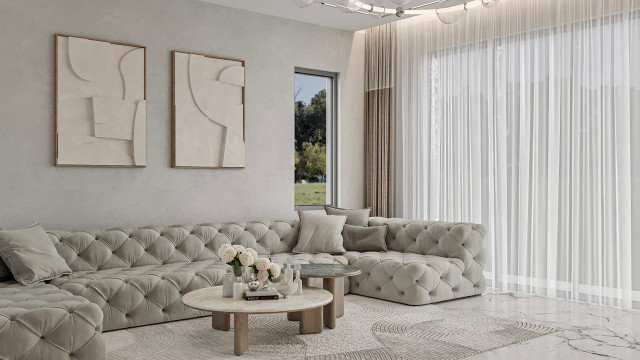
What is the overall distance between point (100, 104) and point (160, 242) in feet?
4.22

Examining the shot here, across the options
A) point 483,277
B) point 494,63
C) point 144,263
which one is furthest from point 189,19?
point 483,277

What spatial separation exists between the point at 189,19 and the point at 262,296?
3.12 meters

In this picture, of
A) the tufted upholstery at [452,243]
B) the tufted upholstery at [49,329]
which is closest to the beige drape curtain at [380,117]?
the tufted upholstery at [452,243]

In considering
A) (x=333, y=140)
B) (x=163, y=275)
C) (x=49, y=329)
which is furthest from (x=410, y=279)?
(x=49, y=329)

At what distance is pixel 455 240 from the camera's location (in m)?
5.83

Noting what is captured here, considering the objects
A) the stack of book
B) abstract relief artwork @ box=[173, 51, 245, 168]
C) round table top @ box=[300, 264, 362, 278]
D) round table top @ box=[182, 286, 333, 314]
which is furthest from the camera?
abstract relief artwork @ box=[173, 51, 245, 168]

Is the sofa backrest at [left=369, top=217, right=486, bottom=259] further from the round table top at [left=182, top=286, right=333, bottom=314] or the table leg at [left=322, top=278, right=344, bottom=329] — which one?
the round table top at [left=182, top=286, right=333, bottom=314]

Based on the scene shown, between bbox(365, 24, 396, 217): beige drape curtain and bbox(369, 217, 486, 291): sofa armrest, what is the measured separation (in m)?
1.07

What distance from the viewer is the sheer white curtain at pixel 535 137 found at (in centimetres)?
526

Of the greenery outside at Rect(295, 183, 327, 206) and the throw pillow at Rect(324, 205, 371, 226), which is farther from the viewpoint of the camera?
the greenery outside at Rect(295, 183, 327, 206)

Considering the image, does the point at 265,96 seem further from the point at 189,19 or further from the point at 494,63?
the point at 494,63

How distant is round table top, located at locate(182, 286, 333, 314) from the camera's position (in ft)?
12.5

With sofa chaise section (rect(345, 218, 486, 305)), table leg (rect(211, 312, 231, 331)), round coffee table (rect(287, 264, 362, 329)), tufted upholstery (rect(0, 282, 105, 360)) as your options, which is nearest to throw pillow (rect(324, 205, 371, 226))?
sofa chaise section (rect(345, 218, 486, 305))

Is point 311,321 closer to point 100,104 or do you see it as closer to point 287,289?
point 287,289
